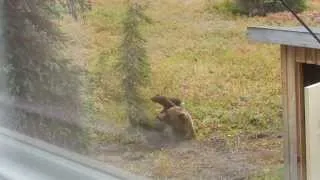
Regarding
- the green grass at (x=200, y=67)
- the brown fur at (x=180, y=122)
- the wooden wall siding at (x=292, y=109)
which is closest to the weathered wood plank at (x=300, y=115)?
the wooden wall siding at (x=292, y=109)

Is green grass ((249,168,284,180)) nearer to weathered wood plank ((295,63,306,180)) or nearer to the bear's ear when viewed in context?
weathered wood plank ((295,63,306,180))

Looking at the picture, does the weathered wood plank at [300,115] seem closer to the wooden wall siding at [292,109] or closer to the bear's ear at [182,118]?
the wooden wall siding at [292,109]

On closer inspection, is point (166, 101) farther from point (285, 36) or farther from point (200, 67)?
point (285, 36)

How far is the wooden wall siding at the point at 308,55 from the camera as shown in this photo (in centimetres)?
71

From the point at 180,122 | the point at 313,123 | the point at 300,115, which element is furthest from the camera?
the point at 180,122

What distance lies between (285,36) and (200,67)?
1.40 ft

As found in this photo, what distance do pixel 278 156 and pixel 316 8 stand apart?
24 centimetres

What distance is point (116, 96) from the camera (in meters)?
1.23

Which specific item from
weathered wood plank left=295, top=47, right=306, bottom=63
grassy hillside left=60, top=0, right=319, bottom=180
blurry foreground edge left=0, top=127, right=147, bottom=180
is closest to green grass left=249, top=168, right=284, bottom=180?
grassy hillside left=60, top=0, right=319, bottom=180

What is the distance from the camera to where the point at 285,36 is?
2.57 ft

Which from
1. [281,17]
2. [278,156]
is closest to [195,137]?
[278,156]

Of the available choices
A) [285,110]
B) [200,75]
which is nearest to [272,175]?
[285,110]

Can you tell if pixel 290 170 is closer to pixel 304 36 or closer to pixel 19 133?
pixel 304 36

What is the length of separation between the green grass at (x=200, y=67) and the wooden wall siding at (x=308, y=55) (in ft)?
0.42
